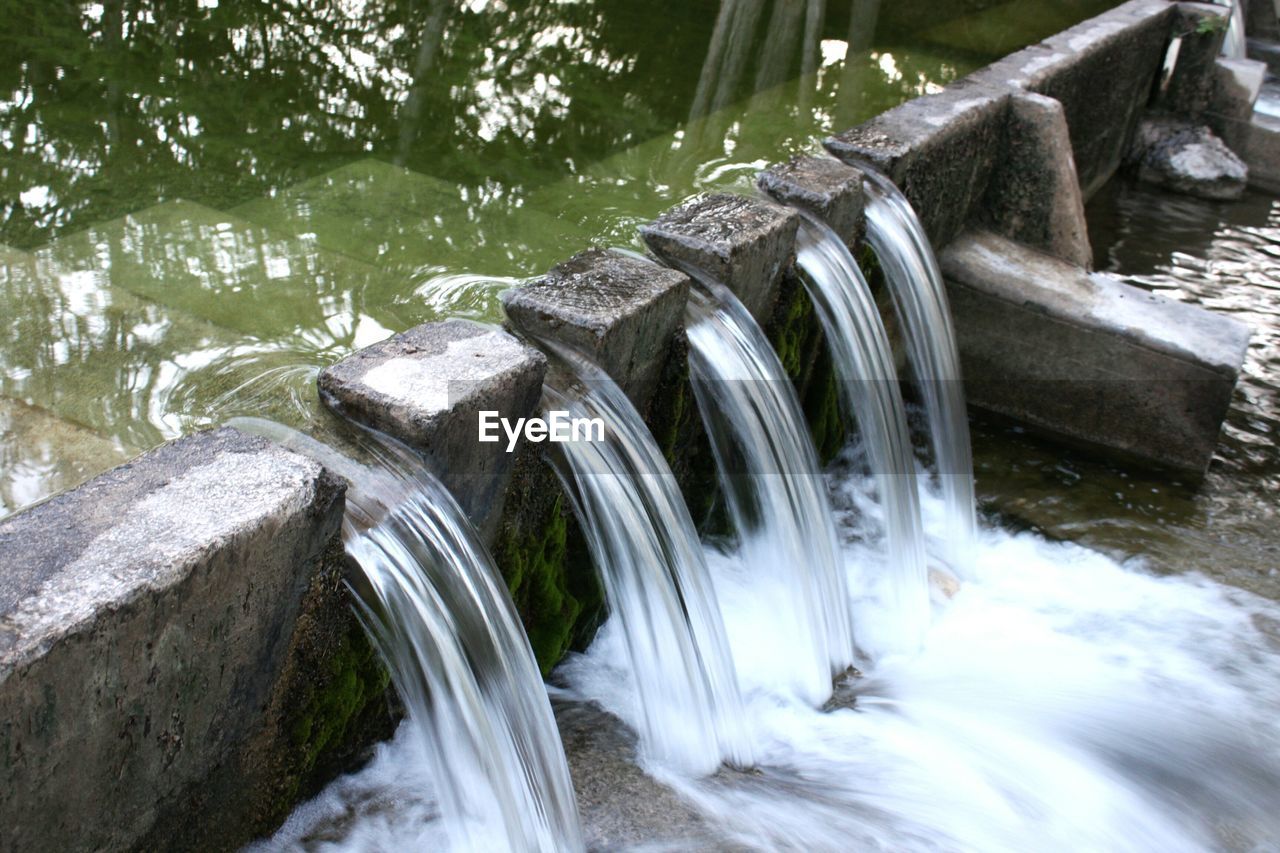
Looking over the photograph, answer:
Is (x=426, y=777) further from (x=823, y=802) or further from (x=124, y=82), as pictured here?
(x=124, y=82)

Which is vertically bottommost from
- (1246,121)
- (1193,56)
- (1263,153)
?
(1263,153)

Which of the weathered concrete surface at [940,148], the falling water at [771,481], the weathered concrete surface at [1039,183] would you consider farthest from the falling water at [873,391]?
the weathered concrete surface at [1039,183]

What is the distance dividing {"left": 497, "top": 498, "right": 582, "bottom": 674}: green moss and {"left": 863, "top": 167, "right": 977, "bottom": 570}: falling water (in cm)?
199

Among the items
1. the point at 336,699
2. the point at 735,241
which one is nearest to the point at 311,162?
the point at 735,241

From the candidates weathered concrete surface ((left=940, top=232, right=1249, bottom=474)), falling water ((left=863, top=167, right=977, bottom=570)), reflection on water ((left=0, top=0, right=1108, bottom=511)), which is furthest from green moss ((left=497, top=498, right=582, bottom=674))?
weathered concrete surface ((left=940, top=232, right=1249, bottom=474))

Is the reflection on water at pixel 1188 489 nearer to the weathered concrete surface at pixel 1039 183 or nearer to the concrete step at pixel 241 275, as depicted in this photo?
the weathered concrete surface at pixel 1039 183

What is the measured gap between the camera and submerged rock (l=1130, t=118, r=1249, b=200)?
8.58 m

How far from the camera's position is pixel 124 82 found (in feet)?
16.3

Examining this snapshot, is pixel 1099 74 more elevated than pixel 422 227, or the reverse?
pixel 1099 74

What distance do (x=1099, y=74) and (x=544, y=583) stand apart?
567cm

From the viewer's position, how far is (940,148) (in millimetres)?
5223

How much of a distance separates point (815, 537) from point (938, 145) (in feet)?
7.11

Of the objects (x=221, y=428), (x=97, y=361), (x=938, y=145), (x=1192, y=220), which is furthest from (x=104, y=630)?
(x=1192, y=220)

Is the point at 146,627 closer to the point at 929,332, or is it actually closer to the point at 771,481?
the point at 771,481
